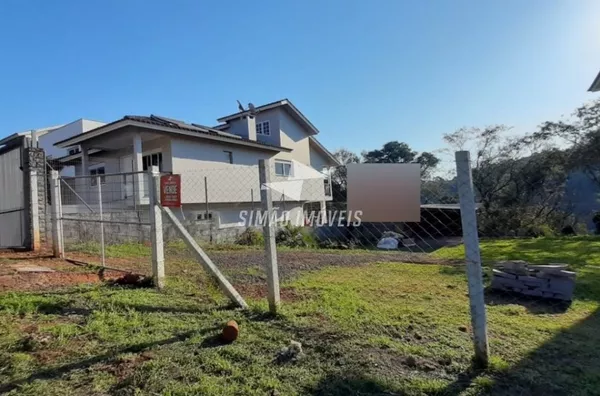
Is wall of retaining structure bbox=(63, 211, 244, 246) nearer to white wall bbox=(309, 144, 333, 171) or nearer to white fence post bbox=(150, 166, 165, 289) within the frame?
white fence post bbox=(150, 166, 165, 289)

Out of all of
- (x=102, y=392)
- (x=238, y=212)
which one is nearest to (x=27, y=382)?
(x=102, y=392)

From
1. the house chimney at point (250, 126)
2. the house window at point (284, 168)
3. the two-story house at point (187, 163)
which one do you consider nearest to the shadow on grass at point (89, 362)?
the two-story house at point (187, 163)

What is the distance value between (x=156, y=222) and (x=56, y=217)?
11.9 feet

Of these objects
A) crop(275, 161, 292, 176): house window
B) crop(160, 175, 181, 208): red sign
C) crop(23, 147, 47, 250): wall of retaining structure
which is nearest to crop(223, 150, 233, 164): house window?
crop(275, 161, 292, 176): house window

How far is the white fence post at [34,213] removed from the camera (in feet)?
26.6

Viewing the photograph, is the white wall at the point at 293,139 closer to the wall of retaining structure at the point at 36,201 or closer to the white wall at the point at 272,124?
the white wall at the point at 272,124

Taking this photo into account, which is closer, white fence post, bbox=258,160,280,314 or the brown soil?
white fence post, bbox=258,160,280,314

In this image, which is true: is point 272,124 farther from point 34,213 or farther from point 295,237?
point 34,213

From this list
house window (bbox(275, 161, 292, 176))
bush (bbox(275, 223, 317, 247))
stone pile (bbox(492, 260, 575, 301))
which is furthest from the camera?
house window (bbox(275, 161, 292, 176))

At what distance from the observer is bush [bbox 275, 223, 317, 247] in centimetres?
1347

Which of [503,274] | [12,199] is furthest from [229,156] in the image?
[503,274]

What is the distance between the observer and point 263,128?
2286 cm

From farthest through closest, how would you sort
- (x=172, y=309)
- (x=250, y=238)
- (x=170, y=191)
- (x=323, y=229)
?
(x=250, y=238) → (x=323, y=229) → (x=170, y=191) → (x=172, y=309)

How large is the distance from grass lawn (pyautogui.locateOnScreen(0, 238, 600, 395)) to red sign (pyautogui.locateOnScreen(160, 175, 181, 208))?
44.8 inches
